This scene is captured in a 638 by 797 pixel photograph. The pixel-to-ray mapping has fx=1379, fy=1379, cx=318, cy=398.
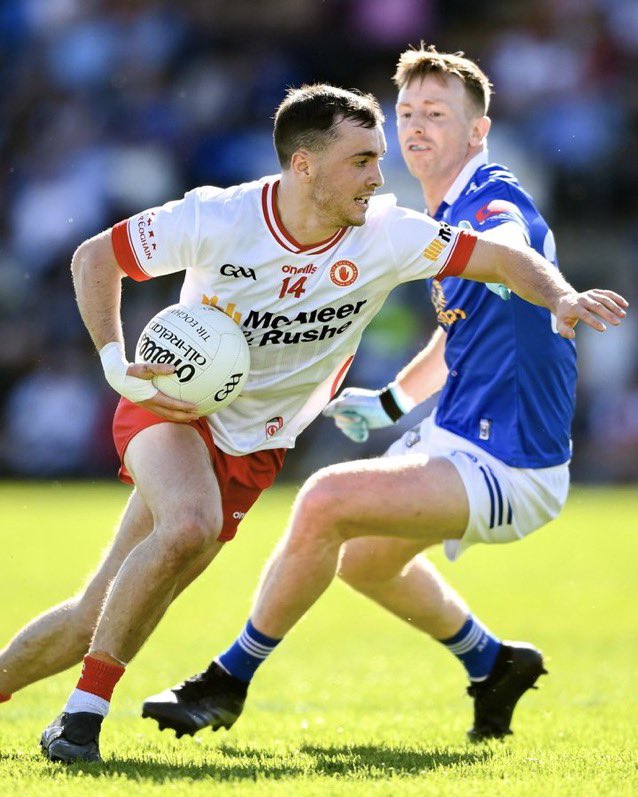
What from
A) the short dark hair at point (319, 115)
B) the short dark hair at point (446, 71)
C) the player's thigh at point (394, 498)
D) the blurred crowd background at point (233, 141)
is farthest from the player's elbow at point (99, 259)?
the blurred crowd background at point (233, 141)

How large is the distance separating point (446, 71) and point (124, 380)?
7.21ft

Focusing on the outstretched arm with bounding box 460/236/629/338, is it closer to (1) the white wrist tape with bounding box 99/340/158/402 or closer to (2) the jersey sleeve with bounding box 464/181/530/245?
(2) the jersey sleeve with bounding box 464/181/530/245

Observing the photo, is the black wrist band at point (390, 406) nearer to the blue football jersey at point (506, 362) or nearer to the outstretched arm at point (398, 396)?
the outstretched arm at point (398, 396)

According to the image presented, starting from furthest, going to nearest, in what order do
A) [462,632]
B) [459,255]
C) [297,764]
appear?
[462,632] → [459,255] → [297,764]

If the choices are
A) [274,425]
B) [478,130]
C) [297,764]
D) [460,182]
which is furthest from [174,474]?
[478,130]

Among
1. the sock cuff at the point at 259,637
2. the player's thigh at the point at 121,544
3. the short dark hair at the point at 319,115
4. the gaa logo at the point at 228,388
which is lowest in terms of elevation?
the sock cuff at the point at 259,637

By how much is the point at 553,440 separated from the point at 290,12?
17603 millimetres

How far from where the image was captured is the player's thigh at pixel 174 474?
503cm

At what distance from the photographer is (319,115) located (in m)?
5.32

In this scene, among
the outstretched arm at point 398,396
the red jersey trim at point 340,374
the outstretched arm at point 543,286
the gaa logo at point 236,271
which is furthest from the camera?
the outstretched arm at point 398,396

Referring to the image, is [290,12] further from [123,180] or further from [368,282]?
[368,282]

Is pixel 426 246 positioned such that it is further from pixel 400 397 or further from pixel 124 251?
pixel 400 397

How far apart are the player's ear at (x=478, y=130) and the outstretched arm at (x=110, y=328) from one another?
185cm

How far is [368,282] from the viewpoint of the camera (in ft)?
18.0
